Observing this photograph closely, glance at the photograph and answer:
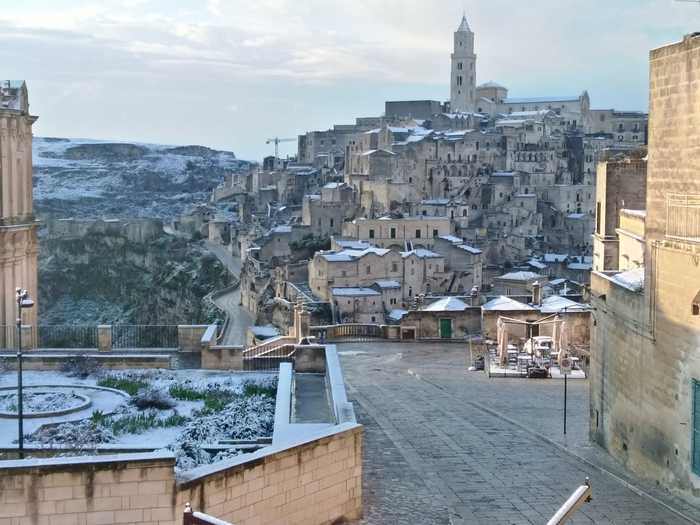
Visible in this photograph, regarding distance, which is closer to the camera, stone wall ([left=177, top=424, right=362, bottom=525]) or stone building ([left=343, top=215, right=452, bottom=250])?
stone wall ([left=177, top=424, right=362, bottom=525])

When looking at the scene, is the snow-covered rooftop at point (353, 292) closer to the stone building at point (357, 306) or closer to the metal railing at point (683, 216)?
the stone building at point (357, 306)

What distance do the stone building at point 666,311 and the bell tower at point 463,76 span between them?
100 metres

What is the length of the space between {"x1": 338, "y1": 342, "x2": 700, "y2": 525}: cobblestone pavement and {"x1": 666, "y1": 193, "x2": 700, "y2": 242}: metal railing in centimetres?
351

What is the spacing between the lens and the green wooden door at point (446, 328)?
29.8m

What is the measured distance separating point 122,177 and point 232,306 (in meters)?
91.0

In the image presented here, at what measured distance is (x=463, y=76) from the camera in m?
113

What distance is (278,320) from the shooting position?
5509 cm

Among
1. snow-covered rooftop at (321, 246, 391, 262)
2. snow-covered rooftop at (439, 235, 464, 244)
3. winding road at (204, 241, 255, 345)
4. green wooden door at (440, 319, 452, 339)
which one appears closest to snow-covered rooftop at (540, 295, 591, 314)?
green wooden door at (440, 319, 452, 339)

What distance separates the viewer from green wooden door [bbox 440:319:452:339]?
2980 cm

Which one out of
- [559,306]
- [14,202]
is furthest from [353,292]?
[14,202]

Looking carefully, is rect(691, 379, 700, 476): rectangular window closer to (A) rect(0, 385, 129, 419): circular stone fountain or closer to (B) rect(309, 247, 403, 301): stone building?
(A) rect(0, 385, 129, 419): circular stone fountain

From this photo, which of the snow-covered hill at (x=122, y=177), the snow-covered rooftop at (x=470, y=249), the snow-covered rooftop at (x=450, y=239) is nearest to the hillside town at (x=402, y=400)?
the snow-covered rooftop at (x=470, y=249)

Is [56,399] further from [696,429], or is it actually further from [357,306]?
[357,306]

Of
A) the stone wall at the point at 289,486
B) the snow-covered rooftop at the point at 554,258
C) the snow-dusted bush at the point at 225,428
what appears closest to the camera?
the stone wall at the point at 289,486
